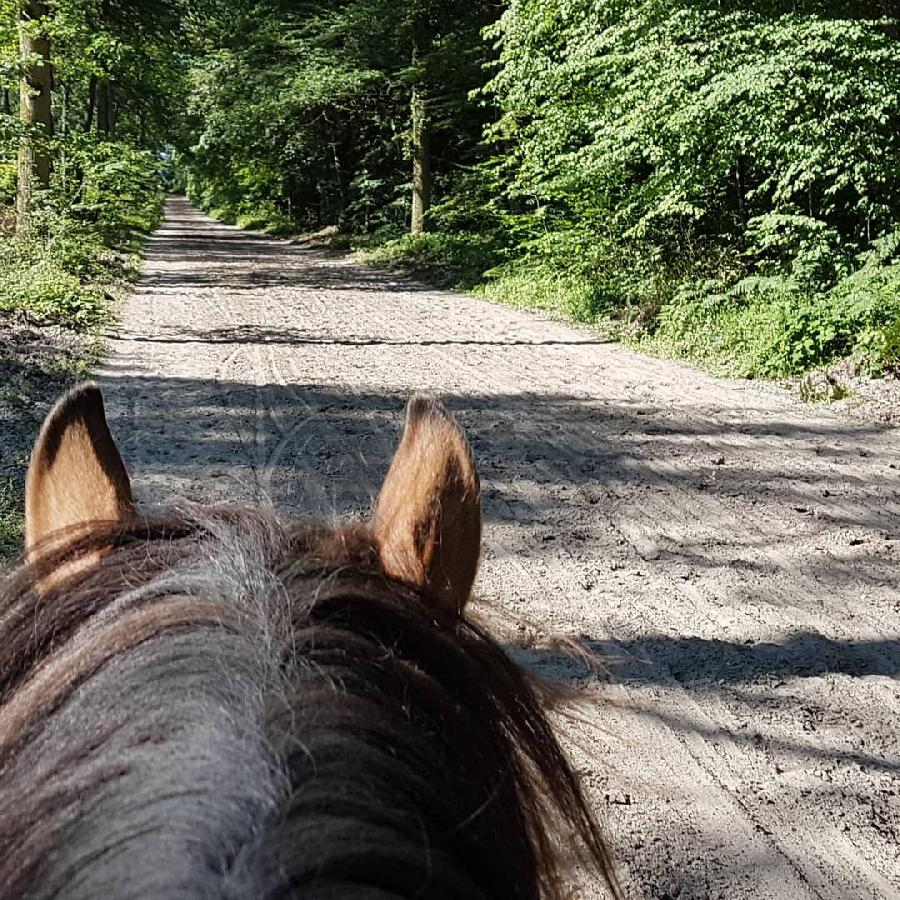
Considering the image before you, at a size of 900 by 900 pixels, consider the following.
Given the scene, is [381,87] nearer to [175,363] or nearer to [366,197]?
[366,197]

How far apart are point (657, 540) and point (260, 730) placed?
14.5 ft

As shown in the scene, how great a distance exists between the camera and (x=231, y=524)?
106cm

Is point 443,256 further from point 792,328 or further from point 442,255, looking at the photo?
point 792,328

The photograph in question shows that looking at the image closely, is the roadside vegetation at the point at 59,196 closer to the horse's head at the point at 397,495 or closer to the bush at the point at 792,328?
the horse's head at the point at 397,495

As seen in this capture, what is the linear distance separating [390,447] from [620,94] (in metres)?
7.01

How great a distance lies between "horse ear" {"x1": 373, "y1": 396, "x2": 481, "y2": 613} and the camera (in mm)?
1109

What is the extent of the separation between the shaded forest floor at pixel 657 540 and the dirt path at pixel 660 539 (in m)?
0.01

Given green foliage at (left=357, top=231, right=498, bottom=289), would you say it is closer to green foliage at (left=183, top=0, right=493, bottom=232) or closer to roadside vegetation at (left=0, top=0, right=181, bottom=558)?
green foliage at (left=183, top=0, right=493, bottom=232)

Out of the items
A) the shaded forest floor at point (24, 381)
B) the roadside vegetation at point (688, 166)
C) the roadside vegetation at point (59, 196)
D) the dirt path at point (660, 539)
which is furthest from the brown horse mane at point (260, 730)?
the roadside vegetation at point (688, 166)

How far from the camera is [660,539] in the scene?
500 cm

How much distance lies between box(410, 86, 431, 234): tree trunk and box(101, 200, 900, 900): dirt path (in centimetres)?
1284

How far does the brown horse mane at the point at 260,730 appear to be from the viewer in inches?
25.9

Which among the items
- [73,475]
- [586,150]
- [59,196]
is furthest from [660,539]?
[59,196]

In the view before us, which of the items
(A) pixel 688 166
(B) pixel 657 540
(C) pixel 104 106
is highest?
(C) pixel 104 106
